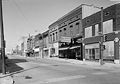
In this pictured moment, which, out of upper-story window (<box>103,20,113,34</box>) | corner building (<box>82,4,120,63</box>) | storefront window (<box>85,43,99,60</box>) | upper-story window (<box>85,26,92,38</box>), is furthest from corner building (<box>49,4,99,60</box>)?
upper-story window (<box>103,20,113,34</box>)

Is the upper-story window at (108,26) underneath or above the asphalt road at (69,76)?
above

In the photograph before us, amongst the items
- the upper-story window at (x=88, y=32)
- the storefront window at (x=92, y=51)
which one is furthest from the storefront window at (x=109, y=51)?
the upper-story window at (x=88, y=32)

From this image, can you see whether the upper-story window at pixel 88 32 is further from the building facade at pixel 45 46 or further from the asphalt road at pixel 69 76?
the building facade at pixel 45 46

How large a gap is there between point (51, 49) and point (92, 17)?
30744 millimetres

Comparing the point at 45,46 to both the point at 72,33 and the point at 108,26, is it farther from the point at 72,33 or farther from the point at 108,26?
the point at 108,26

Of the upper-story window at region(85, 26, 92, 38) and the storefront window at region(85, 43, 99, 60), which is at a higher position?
the upper-story window at region(85, 26, 92, 38)

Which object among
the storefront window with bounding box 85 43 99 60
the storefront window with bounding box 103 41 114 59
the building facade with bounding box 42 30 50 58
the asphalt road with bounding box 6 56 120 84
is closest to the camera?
the asphalt road with bounding box 6 56 120 84

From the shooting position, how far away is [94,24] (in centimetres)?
3262

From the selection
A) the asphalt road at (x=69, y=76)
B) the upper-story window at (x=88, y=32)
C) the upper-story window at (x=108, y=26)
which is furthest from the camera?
the upper-story window at (x=88, y=32)

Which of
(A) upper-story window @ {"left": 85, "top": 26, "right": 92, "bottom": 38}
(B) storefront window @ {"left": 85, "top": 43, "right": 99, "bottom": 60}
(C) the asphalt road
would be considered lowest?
(C) the asphalt road

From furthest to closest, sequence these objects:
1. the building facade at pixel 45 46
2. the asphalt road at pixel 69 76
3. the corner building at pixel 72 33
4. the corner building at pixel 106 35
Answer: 1. the building facade at pixel 45 46
2. the corner building at pixel 72 33
3. the corner building at pixel 106 35
4. the asphalt road at pixel 69 76

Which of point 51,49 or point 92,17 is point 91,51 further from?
point 51,49

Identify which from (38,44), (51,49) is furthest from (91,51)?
(38,44)

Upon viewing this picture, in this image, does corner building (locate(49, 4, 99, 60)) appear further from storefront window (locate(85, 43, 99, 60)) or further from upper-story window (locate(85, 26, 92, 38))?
storefront window (locate(85, 43, 99, 60))
